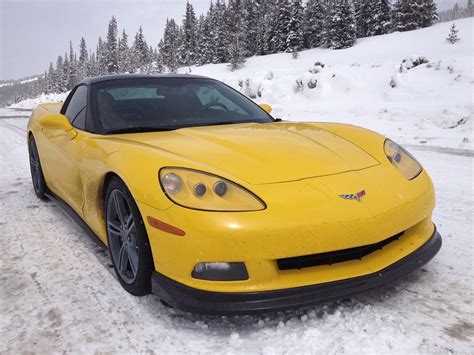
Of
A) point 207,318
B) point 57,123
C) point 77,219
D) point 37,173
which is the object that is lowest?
point 207,318

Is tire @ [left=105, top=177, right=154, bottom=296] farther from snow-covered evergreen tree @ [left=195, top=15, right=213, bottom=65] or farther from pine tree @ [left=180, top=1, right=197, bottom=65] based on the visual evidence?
pine tree @ [left=180, top=1, right=197, bottom=65]

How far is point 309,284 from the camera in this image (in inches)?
69.6

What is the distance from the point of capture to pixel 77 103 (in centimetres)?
352

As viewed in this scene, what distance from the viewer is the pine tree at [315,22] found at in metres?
47.0

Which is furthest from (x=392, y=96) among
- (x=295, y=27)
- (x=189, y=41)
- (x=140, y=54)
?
(x=140, y=54)

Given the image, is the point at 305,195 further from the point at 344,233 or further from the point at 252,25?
the point at 252,25

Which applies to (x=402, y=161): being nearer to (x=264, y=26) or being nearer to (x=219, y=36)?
(x=219, y=36)

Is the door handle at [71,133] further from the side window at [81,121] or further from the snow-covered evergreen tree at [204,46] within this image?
the snow-covered evergreen tree at [204,46]

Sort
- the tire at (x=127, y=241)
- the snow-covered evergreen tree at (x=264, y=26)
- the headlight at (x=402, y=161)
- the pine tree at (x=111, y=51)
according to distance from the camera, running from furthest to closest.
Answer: the pine tree at (x=111, y=51) → the snow-covered evergreen tree at (x=264, y=26) → the headlight at (x=402, y=161) → the tire at (x=127, y=241)

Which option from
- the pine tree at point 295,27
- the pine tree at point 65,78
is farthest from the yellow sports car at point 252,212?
the pine tree at point 65,78

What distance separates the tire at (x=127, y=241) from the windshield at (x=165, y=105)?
644 millimetres

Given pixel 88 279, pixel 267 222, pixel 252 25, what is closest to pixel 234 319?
pixel 267 222

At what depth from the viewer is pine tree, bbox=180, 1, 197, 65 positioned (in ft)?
204

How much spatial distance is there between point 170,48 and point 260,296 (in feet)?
225
